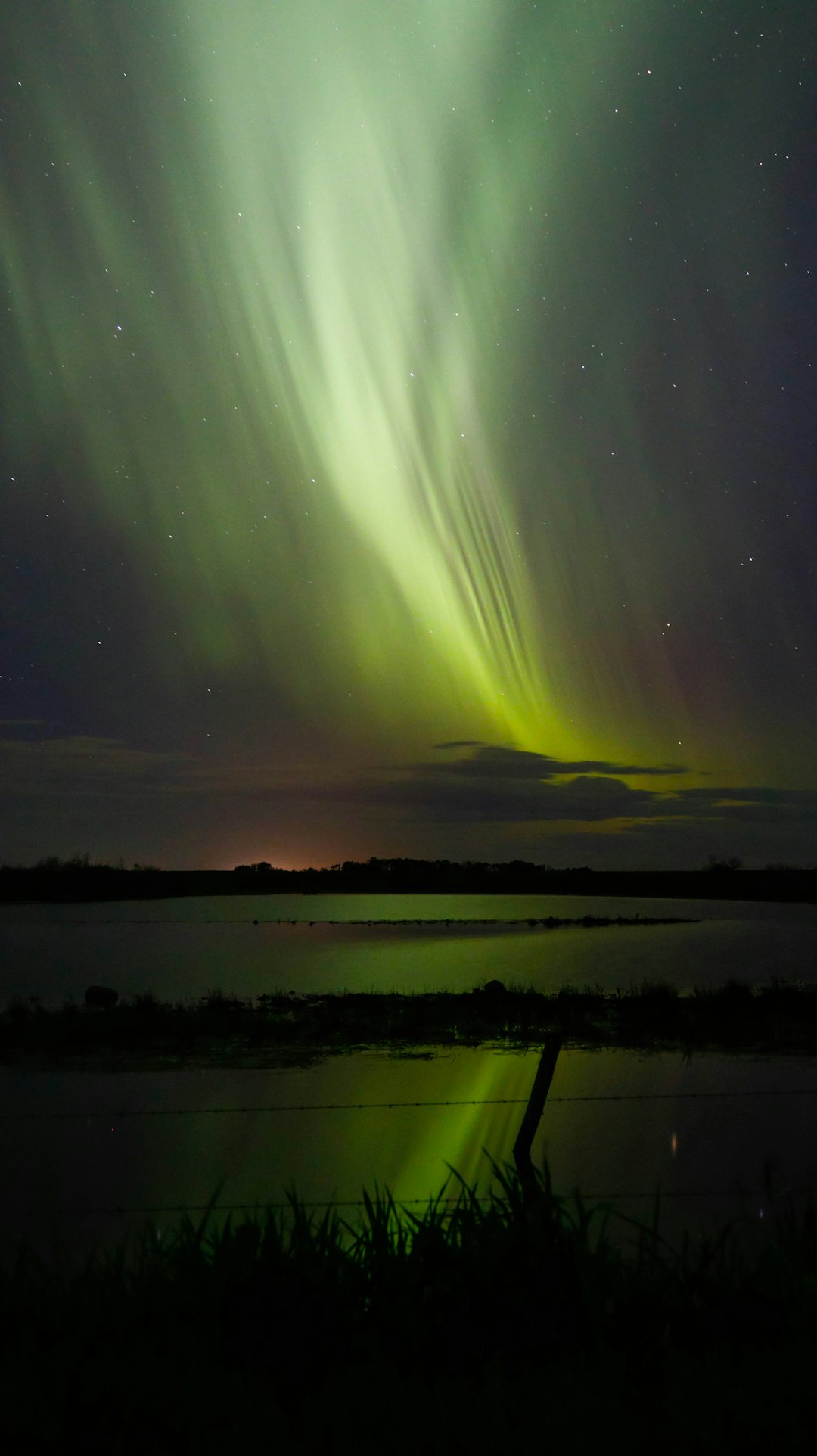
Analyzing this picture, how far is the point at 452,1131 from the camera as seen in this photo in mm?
14148

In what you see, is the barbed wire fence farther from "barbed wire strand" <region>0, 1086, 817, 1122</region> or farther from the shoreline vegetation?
the shoreline vegetation

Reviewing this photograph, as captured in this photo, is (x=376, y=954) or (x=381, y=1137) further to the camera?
(x=376, y=954)

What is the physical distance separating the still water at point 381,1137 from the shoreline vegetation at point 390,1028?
1949mm

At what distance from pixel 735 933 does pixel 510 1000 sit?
60.0 m

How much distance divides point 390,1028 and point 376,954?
147 ft

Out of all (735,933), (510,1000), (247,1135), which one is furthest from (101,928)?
(247,1135)

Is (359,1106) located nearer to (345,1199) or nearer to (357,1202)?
(357,1202)

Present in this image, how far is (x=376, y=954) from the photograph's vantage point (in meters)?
69.8

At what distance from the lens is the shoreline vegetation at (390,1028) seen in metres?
22.0

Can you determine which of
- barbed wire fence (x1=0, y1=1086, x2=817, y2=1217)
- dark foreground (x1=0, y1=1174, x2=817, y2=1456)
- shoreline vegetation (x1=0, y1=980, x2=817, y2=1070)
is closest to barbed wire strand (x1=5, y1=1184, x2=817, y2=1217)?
barbed wire fence (x1=0, y1=1086, x2=817, y2=1217)

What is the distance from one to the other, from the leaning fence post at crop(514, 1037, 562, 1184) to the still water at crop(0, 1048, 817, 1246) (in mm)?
771

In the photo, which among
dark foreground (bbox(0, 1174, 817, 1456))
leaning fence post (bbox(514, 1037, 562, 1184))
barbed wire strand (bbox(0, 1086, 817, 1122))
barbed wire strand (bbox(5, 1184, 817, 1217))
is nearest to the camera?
dark foreground (bbox(0, 1174, 817, 1456))

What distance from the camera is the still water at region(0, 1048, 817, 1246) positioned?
10.8 m

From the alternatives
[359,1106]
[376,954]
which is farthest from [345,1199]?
[376,954]
